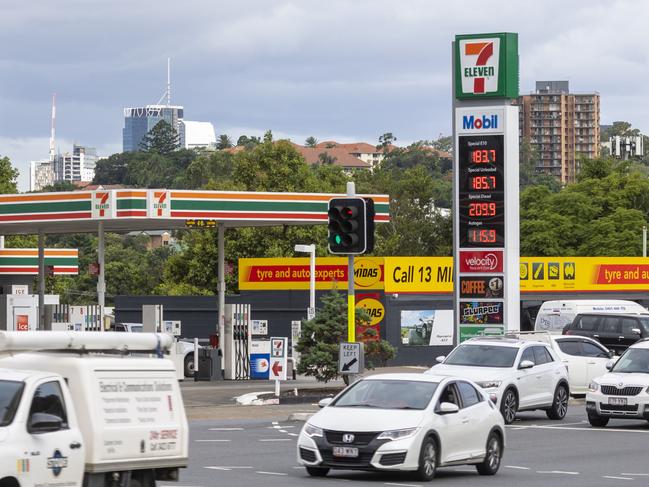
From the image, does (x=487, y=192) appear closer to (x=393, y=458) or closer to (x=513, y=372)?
(x=513, y=372)

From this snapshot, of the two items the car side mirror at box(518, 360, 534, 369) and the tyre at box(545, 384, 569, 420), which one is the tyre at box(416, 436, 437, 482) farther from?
the tyre at box(545, 384, 569, 420)

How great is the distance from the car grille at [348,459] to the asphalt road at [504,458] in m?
0.22

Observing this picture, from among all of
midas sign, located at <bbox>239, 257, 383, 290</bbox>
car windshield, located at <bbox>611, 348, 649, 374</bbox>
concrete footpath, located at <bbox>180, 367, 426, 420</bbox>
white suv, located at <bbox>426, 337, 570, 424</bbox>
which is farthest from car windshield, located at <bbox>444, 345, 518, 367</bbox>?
midas sign, located at <bbox>239, 257, 383, 290</bbox>

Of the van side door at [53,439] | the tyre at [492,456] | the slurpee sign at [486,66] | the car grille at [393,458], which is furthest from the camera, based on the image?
the slurpee sign at [486,66]

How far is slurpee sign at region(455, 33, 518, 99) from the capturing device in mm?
41906

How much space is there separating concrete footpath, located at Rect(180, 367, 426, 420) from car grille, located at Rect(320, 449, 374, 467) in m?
12.5

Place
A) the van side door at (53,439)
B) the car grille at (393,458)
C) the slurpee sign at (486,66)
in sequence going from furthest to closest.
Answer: the slurpee sign at (486,66) < the car grille at (393,458) < the van side door at (53,439)

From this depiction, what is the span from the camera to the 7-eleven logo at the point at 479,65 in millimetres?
42031

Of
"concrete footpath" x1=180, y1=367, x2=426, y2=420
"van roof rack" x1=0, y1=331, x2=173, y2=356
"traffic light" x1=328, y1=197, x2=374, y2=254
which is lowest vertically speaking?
"concrete footpath" x1=180, y1=367, x2=426, y2=420

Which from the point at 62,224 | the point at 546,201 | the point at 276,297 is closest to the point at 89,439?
the point at 62,224

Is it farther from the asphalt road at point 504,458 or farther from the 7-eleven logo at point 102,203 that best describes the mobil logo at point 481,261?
the asphalt road at point 504,458

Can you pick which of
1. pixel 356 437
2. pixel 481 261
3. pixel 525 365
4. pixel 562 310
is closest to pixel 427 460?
pixel 356 437

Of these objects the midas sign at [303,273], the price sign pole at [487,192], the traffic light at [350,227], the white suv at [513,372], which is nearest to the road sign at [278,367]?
the price sign pole at [487,192]

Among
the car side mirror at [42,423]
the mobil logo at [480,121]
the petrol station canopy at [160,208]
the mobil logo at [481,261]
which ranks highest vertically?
the mobil logo at [480,121]
